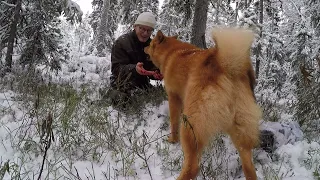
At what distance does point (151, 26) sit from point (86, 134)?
2.69 meters

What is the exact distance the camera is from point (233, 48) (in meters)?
2.74

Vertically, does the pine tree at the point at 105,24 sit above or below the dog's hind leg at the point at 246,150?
above

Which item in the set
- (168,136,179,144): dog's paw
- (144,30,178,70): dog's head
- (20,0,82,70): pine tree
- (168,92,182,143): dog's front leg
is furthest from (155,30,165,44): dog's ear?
(20,0,82,70): pine tree

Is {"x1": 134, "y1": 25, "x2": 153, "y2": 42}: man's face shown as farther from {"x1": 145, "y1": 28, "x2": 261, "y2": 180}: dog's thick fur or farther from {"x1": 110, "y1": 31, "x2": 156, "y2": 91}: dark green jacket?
{"x1": 145, "y1": 28, "x2": 261, "y2": 180}: dog's thick fur

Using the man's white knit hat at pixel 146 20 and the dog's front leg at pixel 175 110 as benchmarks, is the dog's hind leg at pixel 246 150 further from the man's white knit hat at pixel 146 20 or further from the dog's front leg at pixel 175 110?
the man's white knit hat at pixel 146 20

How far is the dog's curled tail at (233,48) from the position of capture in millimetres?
2732

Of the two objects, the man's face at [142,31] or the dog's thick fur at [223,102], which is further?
the man's face at [142,31]

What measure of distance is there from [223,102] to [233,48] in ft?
1.70

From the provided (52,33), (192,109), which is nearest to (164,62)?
(192,109)

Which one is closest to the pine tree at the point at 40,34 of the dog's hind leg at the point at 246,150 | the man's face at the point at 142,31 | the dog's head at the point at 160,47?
the man's face at the point at 142,31

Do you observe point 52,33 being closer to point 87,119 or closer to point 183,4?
point 183,4

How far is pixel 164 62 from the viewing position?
4.23 m

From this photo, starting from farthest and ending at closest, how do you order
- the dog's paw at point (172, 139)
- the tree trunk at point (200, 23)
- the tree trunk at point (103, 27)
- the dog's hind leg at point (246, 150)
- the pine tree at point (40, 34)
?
the tree trunk at point (103, 27), the pine tree at point (40, 34), the tree trunk at point (200, 23), the dog's paw at point (172, 139), the dog's hind leg at point (246, 150)

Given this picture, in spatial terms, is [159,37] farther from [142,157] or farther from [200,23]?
[142,157]
